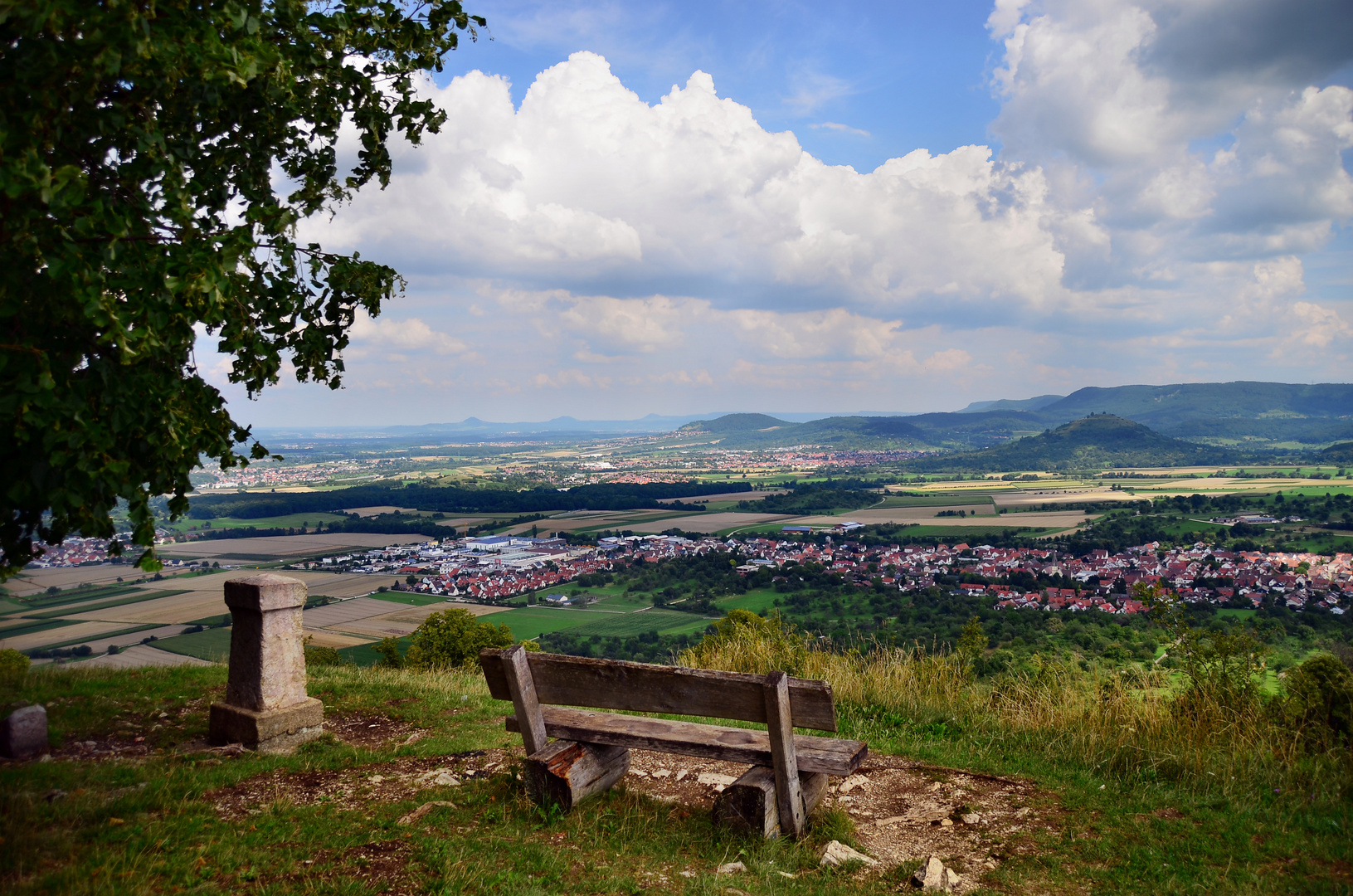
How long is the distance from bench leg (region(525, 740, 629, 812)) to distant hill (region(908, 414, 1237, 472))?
107900mm

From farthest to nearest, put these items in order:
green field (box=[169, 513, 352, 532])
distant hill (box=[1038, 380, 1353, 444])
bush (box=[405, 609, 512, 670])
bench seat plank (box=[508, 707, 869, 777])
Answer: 1. distant hill (box=[1038, 380, 1353, 444])
2. green field (box=[169, 513, 352, 532])
3. bush (box=[405, 609, 512, 670])
4. bench seat plank (box=[508, 707, 869, 777])

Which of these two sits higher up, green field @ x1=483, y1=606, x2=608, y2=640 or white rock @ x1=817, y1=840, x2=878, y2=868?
white rock @ x1=817, y1=840, x2=878, y2=868

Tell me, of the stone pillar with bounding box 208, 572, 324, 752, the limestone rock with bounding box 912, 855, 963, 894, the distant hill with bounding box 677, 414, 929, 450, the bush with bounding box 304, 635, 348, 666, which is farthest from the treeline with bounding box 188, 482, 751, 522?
the distant hill with bounding box 677, 414, 929, 450

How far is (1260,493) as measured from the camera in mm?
54469

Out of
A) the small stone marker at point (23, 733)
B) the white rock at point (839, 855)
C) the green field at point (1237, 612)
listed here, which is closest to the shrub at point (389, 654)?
the small stone marker at point (23, 733)

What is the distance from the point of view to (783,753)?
435 centimetres

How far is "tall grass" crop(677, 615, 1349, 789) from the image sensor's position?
17.9 ft

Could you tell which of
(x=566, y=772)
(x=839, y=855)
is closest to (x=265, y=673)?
(x=566, y=772)

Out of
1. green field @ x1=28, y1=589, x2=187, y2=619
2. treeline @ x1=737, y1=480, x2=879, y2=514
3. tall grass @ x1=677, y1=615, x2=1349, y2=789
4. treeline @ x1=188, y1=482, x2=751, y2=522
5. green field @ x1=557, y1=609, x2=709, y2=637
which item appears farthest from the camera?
treeline @ x1=737, y1=480, x2=879, y2=514

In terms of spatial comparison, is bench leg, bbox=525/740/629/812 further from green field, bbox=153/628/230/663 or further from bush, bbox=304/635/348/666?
green field, bbox=153/628/230/663

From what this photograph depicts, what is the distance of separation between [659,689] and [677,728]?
486 mm

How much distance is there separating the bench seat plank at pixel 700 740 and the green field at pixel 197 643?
16.4 m

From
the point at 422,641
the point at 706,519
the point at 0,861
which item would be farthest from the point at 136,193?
the point at 706,519

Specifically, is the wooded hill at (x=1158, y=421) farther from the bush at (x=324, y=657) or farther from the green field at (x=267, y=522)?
the bush at (x=324, y=657)
